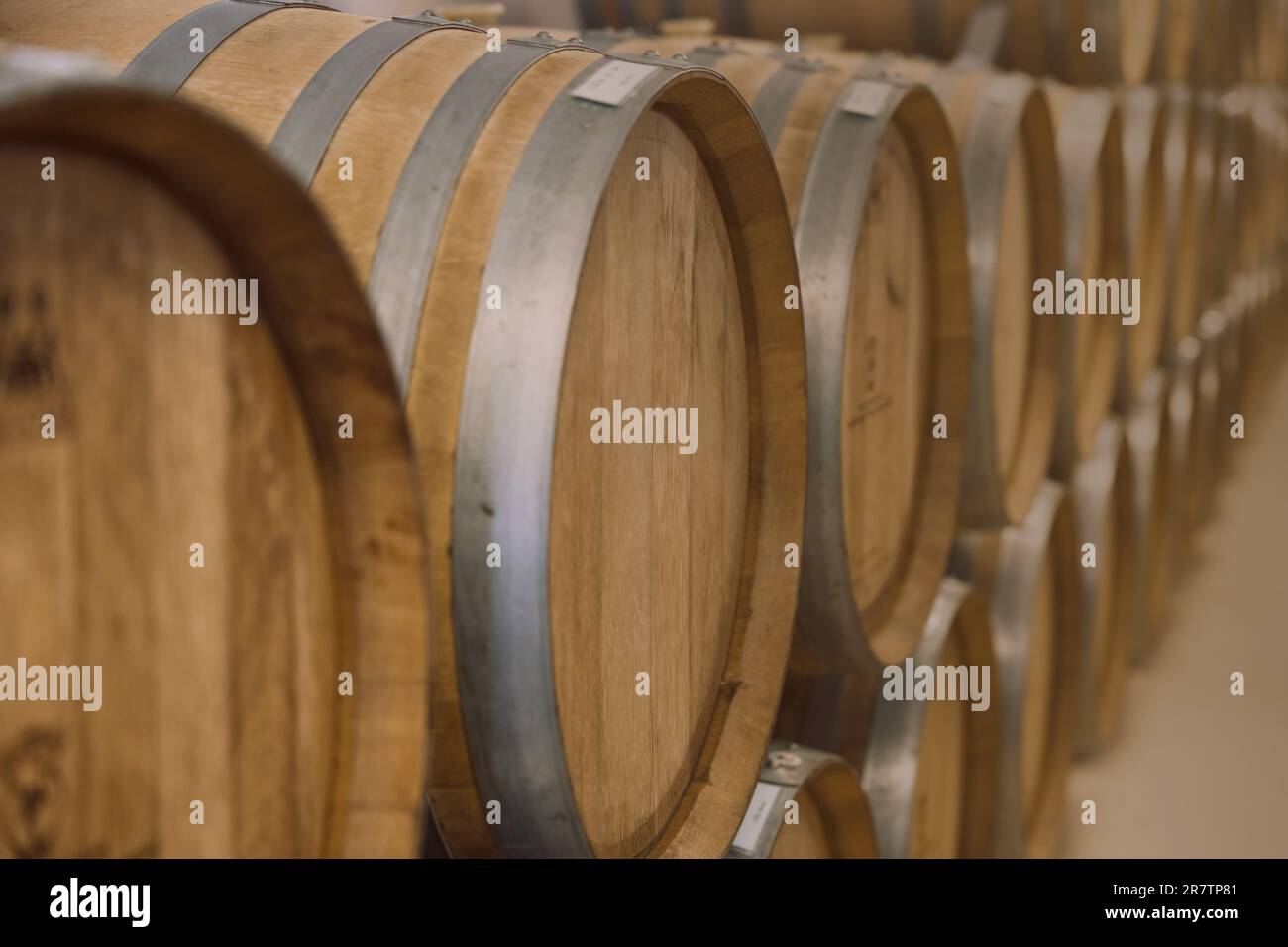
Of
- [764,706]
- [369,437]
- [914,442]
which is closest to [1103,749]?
[914,442]

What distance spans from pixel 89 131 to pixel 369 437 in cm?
23

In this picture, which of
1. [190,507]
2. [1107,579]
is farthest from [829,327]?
[1107,579]

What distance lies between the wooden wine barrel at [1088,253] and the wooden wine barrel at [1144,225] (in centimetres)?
5

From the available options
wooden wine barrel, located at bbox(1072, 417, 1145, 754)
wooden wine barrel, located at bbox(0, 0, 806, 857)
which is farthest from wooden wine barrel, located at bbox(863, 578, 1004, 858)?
wooden wine barrel, located at bbox(1072, 417, 1145, 754)

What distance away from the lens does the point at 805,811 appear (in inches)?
65.3

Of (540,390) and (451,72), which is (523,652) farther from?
(451,72)

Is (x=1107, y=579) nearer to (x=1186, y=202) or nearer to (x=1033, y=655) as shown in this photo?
(x=1033, y=655)

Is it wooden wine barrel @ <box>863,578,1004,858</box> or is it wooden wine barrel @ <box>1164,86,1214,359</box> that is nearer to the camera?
wooden wine barrel @ <box>863,578,1004,858</box>

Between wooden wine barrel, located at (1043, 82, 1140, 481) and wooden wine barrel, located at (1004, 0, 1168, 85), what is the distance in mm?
94

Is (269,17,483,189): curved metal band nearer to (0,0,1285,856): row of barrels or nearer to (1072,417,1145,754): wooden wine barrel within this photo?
(0,0,1285,856): row of barrels

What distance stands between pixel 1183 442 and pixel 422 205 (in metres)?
4.15

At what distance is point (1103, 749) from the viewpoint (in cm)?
376

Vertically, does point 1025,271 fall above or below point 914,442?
above

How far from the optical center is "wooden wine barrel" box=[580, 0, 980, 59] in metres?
2.90
